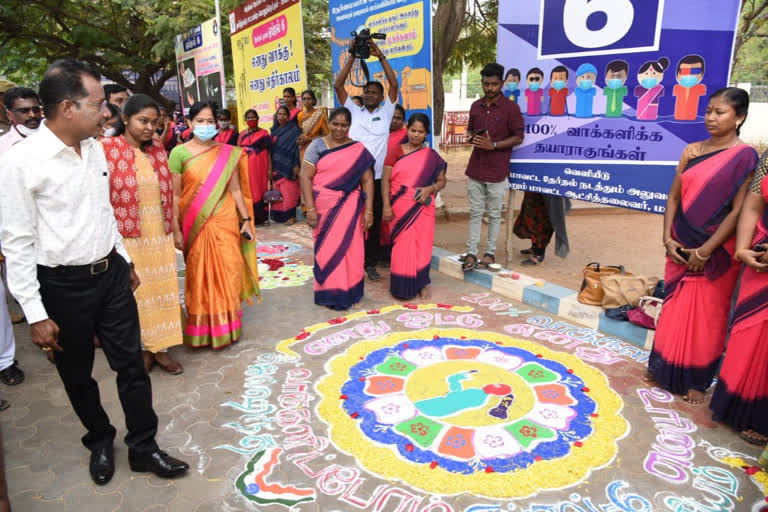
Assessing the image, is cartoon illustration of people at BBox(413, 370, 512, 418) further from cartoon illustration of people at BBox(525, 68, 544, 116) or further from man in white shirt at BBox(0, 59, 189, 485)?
cartoon illustration of people at BBox(525, 68, 544, 116)

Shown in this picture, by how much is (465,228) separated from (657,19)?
4.71 meters

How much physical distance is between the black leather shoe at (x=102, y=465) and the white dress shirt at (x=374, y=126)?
12.3 ft

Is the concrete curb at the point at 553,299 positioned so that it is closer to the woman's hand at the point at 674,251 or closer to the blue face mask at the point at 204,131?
the woman's hand at the point at 674,251

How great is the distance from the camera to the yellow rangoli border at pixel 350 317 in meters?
4.04

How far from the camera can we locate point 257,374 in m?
A: 3.60

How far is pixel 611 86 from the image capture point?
435 cm

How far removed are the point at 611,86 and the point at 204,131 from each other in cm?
319

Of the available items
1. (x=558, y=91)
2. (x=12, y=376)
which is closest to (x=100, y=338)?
(x=12, y=376)

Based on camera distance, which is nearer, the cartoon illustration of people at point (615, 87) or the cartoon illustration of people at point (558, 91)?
the cartoon illustration of people at point (615, 87)

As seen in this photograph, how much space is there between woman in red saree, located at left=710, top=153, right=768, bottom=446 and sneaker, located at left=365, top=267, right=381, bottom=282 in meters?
3.38

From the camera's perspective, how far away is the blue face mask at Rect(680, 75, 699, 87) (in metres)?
3.79

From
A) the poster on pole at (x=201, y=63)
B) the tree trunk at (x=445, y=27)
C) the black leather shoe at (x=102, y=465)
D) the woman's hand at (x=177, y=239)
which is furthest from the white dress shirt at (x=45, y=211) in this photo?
the poster on pole at (x=201, y=63)

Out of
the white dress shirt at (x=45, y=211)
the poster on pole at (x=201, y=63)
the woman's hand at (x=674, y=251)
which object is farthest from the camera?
the poster on pole at (x=201, y=63)

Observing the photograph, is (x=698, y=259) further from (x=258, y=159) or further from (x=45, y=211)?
(x=258, y=159)
